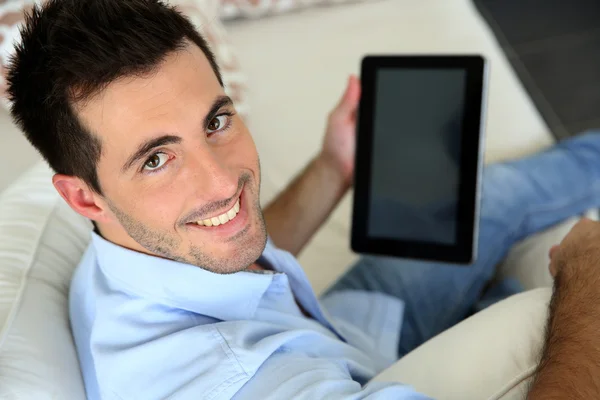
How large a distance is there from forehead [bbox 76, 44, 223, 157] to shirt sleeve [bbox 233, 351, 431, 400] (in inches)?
13.1

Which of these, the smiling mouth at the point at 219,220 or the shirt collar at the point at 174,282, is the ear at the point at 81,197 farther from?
the smiling mouth at the point at 219,220

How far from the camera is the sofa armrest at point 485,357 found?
71cm

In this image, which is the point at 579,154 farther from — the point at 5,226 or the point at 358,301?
the point at 5,226

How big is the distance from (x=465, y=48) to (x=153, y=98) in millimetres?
1092

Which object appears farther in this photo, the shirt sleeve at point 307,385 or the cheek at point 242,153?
the cheek at point 242,153

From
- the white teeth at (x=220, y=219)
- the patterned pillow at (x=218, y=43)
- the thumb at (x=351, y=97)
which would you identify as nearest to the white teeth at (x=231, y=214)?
the white teeth at (x=220, y=219)

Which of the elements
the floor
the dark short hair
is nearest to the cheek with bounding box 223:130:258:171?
the dark short hair

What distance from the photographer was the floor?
1.91 meters

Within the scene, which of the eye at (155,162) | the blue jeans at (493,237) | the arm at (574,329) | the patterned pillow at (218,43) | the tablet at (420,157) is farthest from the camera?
the patterned pillow at (218,43)

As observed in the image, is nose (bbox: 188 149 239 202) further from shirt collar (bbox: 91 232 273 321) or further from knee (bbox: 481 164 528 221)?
knee (bbox: 481 164 528 221)

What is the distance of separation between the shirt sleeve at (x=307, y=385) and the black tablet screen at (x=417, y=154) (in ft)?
1.31

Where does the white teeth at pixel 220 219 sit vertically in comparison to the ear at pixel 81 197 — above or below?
below

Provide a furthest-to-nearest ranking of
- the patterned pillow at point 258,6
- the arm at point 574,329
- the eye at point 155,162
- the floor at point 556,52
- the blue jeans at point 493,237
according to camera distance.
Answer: the floor at point 556,52 → the patterned pillow at point 258,6 → the blue jeans at point 493,237 → the eye at point 155,162 → the arm at point 574,329

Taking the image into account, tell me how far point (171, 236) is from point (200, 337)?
0.15 m
